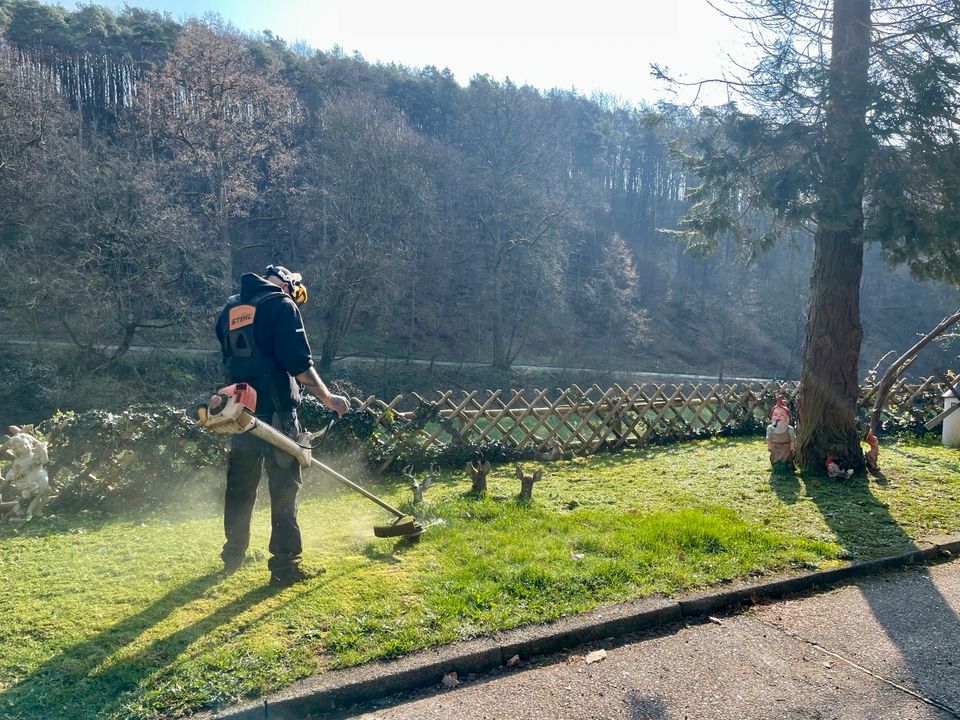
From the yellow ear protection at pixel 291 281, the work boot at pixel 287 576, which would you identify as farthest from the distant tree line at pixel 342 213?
the work boot at pixel 287 576

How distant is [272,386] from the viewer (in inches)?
163

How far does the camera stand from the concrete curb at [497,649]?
2998 mm

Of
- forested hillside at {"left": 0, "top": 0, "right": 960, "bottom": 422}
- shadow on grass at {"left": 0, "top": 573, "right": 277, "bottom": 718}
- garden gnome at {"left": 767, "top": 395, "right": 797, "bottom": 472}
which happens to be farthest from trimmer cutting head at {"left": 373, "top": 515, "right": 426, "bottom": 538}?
forested hillside at {"left": 0, "top": 0, "right": 960, "bottom": 422}

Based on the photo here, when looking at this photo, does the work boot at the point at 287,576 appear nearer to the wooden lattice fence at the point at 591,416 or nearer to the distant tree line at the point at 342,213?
the wooden lattice fence at the point at 591,416

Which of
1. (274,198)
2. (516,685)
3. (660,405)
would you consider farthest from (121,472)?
(274,198)

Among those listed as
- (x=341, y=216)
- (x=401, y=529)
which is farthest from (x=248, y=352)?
(x=341, y=216)

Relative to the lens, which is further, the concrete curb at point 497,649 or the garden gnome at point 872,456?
the garden gnome at point 872,456

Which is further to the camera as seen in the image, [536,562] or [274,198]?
[274,198]

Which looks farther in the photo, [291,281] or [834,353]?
[834,353]

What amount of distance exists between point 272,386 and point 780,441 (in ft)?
19.1

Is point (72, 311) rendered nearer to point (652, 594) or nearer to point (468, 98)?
point (652, 594)

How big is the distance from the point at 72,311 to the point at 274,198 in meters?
13.1

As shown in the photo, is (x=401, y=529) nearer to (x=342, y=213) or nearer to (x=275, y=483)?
(x=275, y=483)

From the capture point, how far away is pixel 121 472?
241 inches
